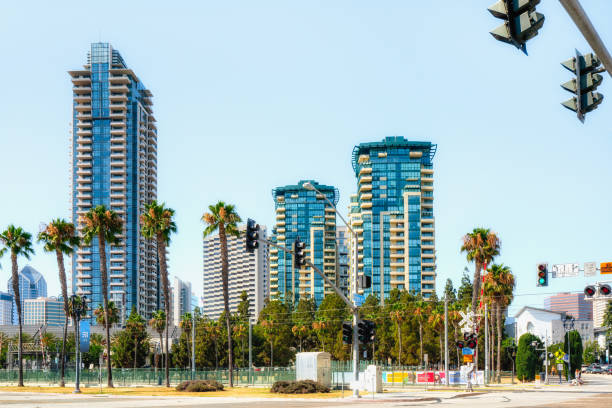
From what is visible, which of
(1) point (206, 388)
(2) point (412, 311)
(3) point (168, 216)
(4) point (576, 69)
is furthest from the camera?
(2) point (412, 311)

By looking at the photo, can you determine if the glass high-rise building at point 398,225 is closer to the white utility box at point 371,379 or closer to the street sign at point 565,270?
the white utility box at point 371,379

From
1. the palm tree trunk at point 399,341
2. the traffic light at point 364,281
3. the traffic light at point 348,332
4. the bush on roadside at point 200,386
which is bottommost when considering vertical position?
the palm tree trunk at point 399,341

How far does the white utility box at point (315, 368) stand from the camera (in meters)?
52.3

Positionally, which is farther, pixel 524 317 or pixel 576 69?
pixel 524 317

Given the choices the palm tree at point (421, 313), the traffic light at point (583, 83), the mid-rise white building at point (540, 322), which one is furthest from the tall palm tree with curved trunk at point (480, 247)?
the mid-rise white building at point (540, 322)

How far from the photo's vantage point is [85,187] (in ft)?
650

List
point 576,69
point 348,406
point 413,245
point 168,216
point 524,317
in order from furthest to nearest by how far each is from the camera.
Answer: point 413,245
point 524,317
point 168,216
point 348,406
point 576,69

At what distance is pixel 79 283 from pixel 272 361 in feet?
281

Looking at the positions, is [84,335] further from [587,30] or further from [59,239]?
[587,30]

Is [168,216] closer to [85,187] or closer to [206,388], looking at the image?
[206,388]

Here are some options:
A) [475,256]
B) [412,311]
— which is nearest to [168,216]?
[475,256]

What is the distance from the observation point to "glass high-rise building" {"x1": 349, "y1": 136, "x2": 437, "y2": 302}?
19012cm

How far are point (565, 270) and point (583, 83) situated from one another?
25.1 meters

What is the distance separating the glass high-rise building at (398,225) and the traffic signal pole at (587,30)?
17869 cm
